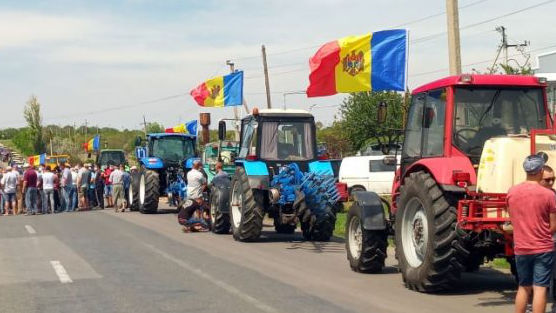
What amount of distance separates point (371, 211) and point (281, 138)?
18.5 feet

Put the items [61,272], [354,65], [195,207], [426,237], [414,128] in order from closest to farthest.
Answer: [426,237] < [414,128] < [61,272] < [354,65] < [195,207]

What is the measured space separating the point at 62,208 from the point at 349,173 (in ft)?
34.7

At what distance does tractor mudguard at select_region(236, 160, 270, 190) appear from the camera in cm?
1504

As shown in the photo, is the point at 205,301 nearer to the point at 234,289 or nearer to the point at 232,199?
the point at 234,289

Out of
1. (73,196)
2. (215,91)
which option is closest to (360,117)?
(215,91)

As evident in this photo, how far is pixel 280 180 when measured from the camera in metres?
15.1

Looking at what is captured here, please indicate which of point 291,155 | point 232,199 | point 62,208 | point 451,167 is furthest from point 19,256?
point 62,208

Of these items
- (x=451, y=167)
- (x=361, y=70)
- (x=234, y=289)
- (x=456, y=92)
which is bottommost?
(x=234, y=289)

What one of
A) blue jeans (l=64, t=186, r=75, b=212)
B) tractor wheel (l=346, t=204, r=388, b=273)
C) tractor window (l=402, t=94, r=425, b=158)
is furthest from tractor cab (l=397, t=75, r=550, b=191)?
blue jeans (l=64, t=186, r=75, b=212)

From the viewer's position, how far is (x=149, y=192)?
78.2ft

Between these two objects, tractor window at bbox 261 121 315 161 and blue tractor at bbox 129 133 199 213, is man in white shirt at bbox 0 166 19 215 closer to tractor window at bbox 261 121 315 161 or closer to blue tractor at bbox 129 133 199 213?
blue tractor at bbox 129 133 199 213

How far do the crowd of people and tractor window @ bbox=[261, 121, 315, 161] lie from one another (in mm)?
11505

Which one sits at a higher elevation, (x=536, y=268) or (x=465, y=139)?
(x=465, y=139)

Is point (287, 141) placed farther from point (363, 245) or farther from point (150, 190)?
point (150, 190)
